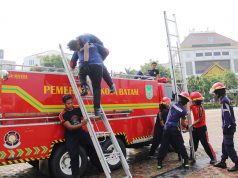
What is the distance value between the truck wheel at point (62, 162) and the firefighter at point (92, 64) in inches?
46.2

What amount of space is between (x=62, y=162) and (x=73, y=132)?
0.78 metres

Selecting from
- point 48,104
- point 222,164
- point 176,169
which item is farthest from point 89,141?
point 222,164

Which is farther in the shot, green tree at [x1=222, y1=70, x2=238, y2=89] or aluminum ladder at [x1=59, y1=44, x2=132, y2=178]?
green tree at [x1=222, y1=70, x2=238, y2=89]

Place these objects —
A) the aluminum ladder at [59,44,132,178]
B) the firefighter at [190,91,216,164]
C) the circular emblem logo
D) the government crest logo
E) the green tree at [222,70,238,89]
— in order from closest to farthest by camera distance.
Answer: the aluminum ladder at [59,44,132,178] → the circular emblem logo → the firefighter at [190,91,216,164] → the government crest logo → the green tree at [222,70,238,89]

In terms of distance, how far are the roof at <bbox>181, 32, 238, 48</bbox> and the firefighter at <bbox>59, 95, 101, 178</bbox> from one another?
107m

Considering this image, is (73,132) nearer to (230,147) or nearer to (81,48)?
(81,48)

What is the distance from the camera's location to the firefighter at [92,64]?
227 inches

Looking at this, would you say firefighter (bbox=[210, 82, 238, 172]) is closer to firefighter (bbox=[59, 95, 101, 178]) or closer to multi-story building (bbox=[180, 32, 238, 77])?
firefighter (bbox=[59, 95, 101, 178])

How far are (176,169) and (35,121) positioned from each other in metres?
3.67

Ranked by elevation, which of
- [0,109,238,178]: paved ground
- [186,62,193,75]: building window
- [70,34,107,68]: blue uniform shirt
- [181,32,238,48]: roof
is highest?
[181,32,238,48]: roof

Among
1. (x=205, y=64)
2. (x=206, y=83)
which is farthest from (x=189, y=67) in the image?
(x=206, y=83)

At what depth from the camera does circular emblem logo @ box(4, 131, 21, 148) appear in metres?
5.48

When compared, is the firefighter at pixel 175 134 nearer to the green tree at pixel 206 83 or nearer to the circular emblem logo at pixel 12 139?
the circular emblem logo at pixel 12 139

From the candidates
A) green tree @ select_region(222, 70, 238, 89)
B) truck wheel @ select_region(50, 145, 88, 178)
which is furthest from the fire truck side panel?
green tree @ select_region(222, 70, 238, 89)
